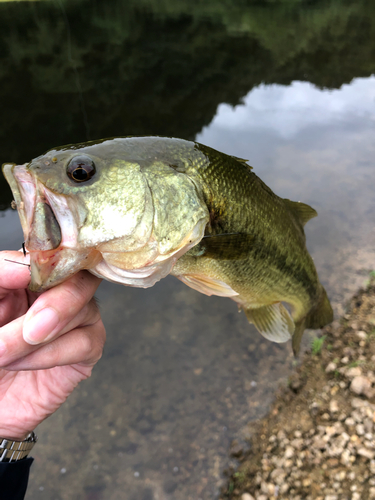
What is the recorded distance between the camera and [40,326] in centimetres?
119

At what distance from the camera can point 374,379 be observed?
3021mm

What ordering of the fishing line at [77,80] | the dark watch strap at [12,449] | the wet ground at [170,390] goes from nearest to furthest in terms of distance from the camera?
the dark watch strap at [12,449] < the wet ground at [170,390] < the fishing line at [77,80]

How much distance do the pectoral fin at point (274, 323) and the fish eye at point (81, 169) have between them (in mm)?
1538

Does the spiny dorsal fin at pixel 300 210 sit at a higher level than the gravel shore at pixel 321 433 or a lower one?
higher

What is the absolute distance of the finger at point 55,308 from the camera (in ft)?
3.89

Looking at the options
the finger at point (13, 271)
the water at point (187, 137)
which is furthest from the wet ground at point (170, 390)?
the finger at point (13, 271)

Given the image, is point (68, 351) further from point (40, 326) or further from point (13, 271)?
point (13, 271)

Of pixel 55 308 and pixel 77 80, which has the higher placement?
pixel 77 80

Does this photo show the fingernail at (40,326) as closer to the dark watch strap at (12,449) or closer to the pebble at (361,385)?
the dark watch strap at (12,449)

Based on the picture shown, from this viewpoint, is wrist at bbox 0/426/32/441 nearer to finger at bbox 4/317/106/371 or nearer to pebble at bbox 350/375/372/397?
finger at bbox 4/317/106/371

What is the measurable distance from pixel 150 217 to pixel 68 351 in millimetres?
695

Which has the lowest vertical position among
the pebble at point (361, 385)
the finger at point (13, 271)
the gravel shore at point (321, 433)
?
the gravel shore at point (321, 433)

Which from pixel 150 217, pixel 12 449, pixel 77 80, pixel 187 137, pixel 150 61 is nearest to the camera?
pixel 150 217

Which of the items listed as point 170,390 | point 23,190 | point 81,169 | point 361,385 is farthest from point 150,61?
point 23,190
